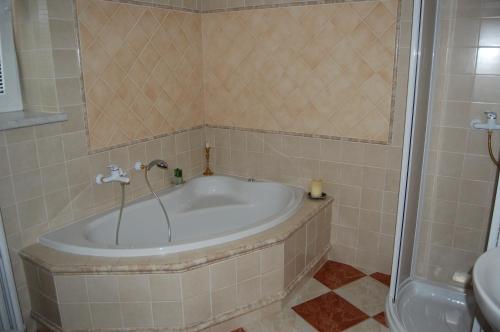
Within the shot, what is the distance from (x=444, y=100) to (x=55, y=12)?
88.0 inches

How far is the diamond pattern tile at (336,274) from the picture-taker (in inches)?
109

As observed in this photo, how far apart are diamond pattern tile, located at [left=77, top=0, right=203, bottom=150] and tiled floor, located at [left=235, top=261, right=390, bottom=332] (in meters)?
1.50

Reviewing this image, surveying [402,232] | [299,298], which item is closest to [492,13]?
[402,232]

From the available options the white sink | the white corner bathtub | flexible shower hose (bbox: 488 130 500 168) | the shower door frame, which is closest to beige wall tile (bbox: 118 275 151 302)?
the white corner bathtub

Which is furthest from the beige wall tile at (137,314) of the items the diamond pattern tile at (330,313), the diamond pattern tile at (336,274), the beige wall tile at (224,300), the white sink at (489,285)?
the white sink at (489,285)

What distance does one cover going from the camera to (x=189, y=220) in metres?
2.96

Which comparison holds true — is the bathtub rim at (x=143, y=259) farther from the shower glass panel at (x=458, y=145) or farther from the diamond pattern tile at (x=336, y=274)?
the shower glass panel at (x=458, y=145)

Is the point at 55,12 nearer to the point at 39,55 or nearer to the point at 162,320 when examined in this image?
the point at 39,55

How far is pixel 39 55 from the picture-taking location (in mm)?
2262

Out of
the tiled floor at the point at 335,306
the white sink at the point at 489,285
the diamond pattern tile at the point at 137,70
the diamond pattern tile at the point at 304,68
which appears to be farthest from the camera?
the diamond pattern tile at the point at 304,68

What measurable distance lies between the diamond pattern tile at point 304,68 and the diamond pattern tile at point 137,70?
212mm

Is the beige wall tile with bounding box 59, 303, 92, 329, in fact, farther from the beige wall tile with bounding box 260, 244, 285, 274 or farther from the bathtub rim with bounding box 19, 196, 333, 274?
the beige wall tile with bounding box 260, 244, 285, 274

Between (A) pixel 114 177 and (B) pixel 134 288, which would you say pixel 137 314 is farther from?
(A) pixel 114 177

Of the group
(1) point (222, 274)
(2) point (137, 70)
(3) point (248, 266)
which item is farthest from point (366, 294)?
(2) point (137, 70)
